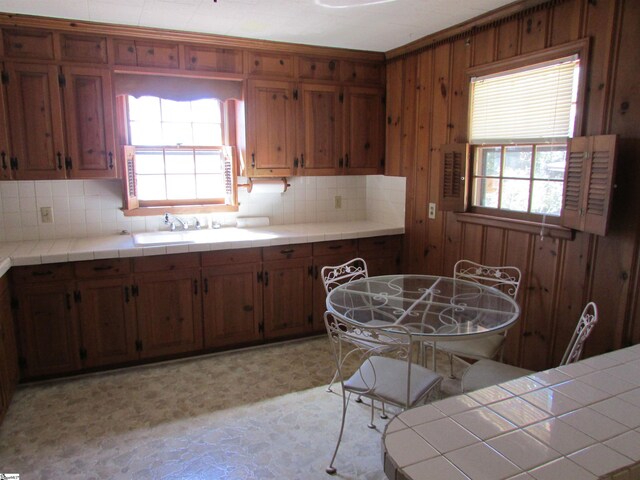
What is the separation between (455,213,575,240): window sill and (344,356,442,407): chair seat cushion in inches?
45.6

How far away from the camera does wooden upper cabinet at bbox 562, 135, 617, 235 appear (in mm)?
2248

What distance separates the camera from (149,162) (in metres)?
3.73

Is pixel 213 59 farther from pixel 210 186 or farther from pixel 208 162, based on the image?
pixel 210 186

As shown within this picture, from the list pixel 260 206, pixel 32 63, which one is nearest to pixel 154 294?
pixel 260 206

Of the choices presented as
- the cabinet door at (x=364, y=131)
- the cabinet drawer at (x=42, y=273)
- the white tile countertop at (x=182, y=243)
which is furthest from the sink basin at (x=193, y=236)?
the cabinet door at (x=364, y=131)

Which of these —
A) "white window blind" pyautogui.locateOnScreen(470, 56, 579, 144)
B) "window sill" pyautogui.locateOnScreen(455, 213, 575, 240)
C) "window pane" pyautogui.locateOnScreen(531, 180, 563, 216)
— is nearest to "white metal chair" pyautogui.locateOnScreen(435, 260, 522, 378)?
"window sill" pyautogui.locateOnScreen(455, 213, 575, 240)

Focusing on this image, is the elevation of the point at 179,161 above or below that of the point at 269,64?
below

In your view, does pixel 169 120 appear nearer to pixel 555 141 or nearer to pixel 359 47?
pixel 359 47

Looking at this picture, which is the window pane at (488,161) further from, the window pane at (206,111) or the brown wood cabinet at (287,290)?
the window pane at (206,111)

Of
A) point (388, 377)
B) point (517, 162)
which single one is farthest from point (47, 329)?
point (517, 162)

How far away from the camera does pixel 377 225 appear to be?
4250mm

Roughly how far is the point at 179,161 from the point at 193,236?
2.31 ft

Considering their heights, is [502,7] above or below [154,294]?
above

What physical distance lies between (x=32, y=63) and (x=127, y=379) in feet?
7.44
